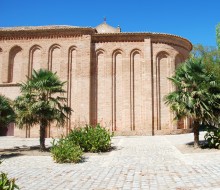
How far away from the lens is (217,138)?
13914 mm

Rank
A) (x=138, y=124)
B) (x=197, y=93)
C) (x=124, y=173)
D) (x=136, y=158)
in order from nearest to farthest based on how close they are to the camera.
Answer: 1. (x=124, y=173)
2. (x=136, y=158)
3. (x=197, y=93)
4. (x=138, y=124)

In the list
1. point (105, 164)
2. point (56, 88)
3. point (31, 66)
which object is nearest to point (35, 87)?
point (56, 88)

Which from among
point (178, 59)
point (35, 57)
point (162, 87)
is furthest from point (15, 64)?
point (178, 59)

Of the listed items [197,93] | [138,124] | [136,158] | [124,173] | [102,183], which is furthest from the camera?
[138,124]

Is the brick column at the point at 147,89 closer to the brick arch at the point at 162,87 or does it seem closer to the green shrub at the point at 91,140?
the brick arch at the point at 162,87

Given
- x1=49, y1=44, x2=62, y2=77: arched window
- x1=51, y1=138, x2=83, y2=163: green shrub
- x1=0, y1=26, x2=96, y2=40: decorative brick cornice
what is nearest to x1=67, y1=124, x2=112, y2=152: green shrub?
x1=51, y1=138, x2=83, y2=163: green shrub

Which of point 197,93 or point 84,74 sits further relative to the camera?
point 84,74

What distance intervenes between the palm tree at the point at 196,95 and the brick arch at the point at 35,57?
47.9 feet

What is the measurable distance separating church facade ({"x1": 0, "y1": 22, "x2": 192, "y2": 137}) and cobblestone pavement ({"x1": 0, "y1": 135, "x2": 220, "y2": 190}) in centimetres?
1151

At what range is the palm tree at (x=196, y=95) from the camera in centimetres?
1373

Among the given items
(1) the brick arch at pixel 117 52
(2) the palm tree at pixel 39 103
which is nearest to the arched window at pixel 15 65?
(1) the brick arch at pixel 117 52

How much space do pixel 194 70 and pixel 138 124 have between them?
1064 cm

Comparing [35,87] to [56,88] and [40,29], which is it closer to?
[56,88]

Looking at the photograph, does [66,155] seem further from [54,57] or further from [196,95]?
[54,57]
